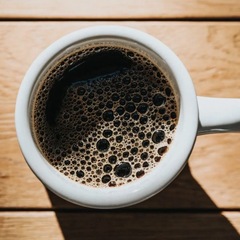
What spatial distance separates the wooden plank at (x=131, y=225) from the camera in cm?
65

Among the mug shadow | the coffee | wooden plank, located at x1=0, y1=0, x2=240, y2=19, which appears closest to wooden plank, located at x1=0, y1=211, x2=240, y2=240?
the mug shadow

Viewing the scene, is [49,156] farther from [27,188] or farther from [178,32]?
[178,32]

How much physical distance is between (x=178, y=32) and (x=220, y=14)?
7cm

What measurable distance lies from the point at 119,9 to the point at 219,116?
286mm

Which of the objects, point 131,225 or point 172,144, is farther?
point 131,225

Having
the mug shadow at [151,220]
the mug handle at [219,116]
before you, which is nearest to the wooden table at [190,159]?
the mug shadow at [151,220]

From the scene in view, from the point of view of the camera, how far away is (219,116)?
1.61ft

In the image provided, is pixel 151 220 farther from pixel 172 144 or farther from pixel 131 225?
pixel 172 144

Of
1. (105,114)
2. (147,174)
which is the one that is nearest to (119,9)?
(105,114)

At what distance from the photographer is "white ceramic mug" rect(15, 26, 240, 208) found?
1.57 feet

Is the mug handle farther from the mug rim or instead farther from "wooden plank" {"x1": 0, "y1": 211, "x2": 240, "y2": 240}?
"wooden plank" {"x1": 0, "y1": 211, "x2": 240, "y2": 240}

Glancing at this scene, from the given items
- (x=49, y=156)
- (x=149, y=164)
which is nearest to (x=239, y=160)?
(x=149, y=164)

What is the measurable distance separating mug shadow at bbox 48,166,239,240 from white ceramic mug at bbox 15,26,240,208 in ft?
0.55

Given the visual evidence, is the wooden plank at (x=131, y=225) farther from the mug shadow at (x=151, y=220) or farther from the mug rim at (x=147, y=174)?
the mug rim at (x=147, y=174)
